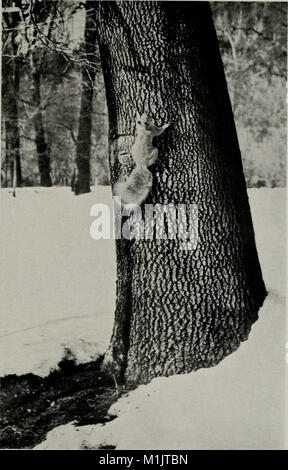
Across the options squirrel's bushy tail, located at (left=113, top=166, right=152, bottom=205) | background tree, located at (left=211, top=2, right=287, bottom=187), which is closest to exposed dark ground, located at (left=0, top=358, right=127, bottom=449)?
squirrel's bushy tail, located at (left=113, top=166, right=152, bottom=205)

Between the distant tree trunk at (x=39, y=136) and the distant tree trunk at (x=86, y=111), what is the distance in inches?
11.2

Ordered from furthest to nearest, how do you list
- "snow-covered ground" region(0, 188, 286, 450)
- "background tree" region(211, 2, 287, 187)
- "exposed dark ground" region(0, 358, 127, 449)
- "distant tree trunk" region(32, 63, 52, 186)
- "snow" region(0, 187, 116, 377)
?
"distant tree trunk" region(32, 63, 52, 186), "background tree" region(211, 2, 287, 187), "snow" region(0, 187, 116, 377), "exposed dark ground" region(0, 358, 127, 449), "snow-covered ground" region(0, 188, 286, 450)

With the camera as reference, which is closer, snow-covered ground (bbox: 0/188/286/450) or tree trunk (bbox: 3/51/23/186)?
snow-covered ground (bbox: 0/188/286/450)

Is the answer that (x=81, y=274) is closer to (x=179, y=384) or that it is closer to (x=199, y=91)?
(x=179, y=384)

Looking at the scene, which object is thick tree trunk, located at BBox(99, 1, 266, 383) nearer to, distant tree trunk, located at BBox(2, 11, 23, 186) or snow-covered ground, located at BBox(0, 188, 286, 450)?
snow-covered ground, located at BBox(0, 188, 286, 450)

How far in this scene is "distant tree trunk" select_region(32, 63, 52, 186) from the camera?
3.89 meters

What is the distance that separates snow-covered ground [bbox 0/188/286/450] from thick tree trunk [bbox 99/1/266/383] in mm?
133

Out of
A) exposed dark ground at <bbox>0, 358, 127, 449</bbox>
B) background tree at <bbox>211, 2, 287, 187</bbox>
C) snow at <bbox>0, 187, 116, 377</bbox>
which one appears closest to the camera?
exposed dark ground at <bbox>0, 358, 127, 449</bbox>

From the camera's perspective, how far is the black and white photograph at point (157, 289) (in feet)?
8.18

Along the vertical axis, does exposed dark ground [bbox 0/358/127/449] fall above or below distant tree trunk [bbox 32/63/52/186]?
below

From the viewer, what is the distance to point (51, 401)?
2.84 m

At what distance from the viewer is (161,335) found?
103 inches

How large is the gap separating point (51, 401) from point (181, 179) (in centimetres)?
137

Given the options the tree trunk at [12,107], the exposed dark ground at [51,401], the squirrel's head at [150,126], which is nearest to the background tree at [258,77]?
the squirrel's head at [150,126]
